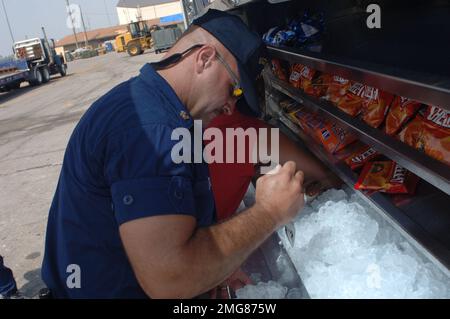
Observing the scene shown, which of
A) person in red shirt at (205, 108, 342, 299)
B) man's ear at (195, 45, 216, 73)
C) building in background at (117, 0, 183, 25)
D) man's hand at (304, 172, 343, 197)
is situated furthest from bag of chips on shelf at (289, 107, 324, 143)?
building in background at (117, 0, 183, 25)

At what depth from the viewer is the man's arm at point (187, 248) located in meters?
1.07

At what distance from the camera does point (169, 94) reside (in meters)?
1.30

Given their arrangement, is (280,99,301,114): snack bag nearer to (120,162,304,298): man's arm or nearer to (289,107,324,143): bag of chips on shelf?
(289,107,324,143): bag of chips on shelf

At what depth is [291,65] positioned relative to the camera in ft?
7.74

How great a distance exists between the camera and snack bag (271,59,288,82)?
7.92 ft

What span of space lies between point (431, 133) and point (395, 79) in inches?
11.5

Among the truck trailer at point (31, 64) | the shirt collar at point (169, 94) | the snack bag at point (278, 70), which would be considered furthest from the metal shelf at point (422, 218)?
the truck trailer at point (31, 64)

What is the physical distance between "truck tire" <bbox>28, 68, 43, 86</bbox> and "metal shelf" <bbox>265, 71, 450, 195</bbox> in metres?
19.2

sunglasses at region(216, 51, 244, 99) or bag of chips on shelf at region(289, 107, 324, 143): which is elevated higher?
sunglasses at region(216, 51, 244, 99)

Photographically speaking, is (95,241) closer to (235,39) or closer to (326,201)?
(235,39)

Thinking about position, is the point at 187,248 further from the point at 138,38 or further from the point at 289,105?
the point at 138,38

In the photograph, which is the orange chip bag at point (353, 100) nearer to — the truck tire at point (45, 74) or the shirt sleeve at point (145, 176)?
the shirt sleeve at point (145, 176)

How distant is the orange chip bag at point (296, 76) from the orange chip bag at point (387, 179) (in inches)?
27.1

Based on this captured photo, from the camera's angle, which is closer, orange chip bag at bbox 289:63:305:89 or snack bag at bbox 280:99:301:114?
orange chip bag at bbox 289:63:305:89
